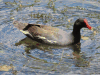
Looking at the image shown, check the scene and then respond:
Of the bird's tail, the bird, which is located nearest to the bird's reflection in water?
the bird

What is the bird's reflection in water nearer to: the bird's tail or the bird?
the bird

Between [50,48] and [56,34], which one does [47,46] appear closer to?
[50,48]

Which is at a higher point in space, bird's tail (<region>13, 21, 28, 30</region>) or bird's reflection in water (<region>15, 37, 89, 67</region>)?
bird's tail (<region>13, 21, 28, 30</region>)

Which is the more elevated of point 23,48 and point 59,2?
point 59,2

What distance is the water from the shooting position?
4.62m

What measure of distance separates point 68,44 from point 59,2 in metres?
3.60

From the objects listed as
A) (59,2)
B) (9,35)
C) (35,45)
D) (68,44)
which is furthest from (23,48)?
(59,2)

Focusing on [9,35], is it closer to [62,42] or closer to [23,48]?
[23,48]

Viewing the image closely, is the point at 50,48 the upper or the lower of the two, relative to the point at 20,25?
lower

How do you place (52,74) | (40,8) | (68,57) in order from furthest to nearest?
1. (40,8)
2. (68,57)
3. (52,74)

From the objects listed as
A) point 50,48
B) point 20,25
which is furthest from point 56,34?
point 20,25

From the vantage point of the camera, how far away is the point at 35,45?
586 cm

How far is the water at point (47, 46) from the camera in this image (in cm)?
462

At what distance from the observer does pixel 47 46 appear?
5.76 metres
